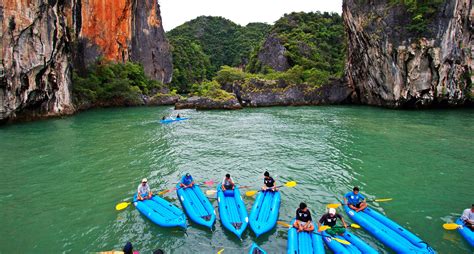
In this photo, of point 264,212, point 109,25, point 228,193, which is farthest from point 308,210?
point 109,25

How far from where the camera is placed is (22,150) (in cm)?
1526

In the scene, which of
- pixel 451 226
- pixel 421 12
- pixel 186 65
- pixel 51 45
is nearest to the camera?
pixel 451 226

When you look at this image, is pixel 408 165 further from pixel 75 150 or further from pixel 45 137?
pixel 45 137

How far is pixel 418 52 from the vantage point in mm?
27750

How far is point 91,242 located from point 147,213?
1584 millimetres

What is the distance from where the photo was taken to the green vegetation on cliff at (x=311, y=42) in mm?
52553

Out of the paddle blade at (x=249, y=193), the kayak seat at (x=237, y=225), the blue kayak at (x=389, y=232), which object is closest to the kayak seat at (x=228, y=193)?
the paddle blade at (x=249, y=193)

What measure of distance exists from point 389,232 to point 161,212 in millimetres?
5953

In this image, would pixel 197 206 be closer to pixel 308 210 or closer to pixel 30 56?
pixel 308 210

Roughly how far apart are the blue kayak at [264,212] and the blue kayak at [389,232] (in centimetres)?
210

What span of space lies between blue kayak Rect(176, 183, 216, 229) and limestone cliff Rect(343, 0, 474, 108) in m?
27.2

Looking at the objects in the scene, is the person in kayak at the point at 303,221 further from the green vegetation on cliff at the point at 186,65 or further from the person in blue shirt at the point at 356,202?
the green vegetation on cliff at the point at 186,65

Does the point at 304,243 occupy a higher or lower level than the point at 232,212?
lower

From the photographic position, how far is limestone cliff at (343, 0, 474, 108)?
27125 mm
